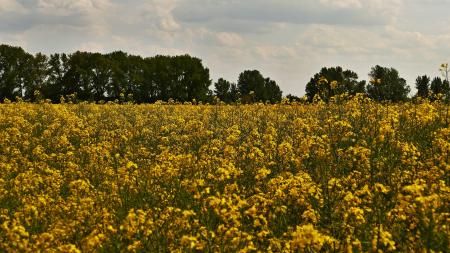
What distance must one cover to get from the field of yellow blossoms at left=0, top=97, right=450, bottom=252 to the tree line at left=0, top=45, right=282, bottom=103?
41460 mm

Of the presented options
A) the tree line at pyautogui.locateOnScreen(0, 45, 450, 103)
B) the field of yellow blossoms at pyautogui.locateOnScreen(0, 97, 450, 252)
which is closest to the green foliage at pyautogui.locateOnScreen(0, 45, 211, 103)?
the tree line at pyautogui.locateOnScreen(0, 45, 450, 103)

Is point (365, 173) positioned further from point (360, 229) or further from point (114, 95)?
point (114, 95)

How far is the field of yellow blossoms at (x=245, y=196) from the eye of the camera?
19.3 feet

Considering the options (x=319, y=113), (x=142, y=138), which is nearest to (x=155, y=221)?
(x=142, y=138)

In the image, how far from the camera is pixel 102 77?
188 ft

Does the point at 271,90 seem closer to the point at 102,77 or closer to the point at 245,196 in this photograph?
the point at 102,77

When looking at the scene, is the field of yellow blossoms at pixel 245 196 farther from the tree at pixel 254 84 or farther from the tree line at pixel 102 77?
the tree at pixel 254 84

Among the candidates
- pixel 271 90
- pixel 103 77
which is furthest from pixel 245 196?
pixel 271 90

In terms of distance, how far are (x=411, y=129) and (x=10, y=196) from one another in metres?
8.79

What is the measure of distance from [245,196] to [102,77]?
165ft

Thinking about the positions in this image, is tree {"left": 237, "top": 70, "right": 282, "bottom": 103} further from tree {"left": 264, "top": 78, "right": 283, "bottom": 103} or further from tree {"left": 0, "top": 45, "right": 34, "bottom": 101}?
tree {"left": 0, "top": 45, "right": 34, "bottom": 101}

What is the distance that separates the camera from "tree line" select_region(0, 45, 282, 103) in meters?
56.3

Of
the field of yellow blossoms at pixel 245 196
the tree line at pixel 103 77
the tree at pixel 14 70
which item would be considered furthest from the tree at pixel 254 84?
the field of yellow blossoms at pixel 245 196

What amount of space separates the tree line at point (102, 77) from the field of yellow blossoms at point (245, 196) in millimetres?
41460
